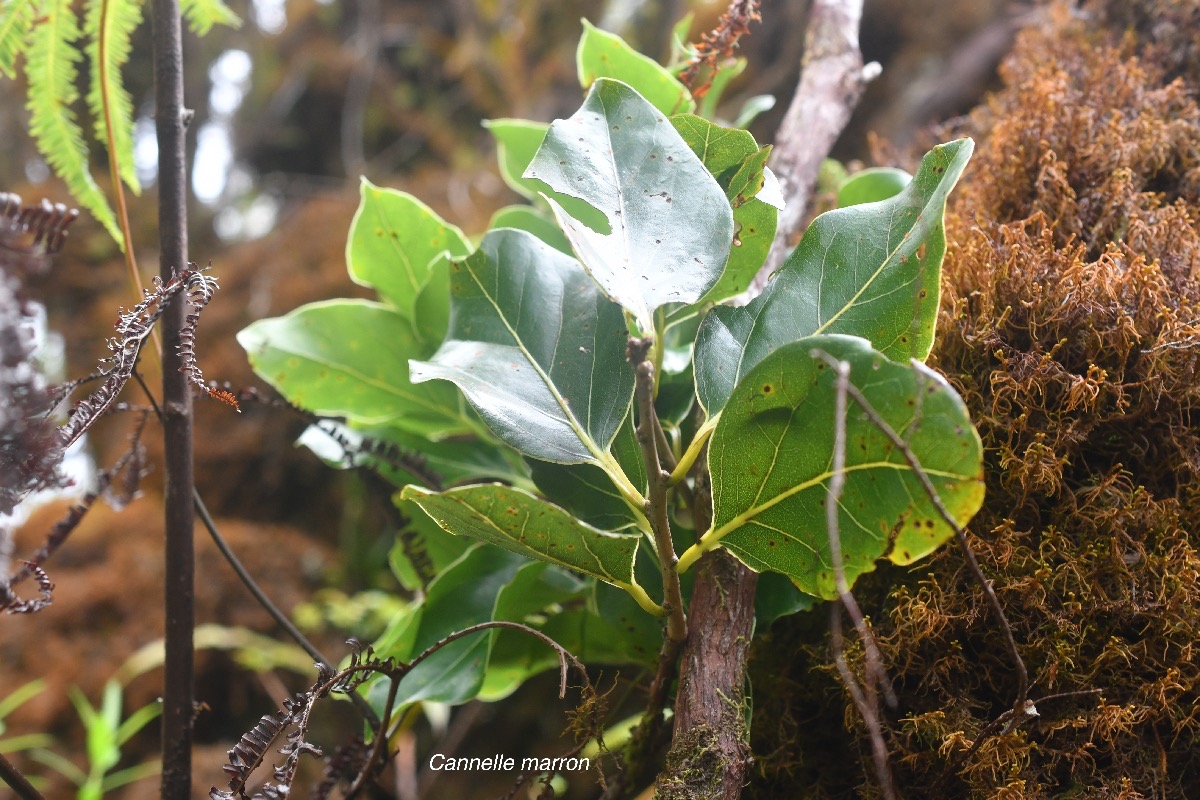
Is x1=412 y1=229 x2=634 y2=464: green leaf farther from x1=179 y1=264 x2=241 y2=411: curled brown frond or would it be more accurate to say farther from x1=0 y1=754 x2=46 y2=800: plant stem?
x1=0 y1=754 x2=46 y2=800: plant stem

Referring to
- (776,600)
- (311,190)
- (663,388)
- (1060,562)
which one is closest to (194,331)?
(663,388)

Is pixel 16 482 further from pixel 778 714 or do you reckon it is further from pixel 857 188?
pixel 857 188

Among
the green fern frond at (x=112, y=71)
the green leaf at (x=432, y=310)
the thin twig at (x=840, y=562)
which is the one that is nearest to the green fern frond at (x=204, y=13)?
the green fern frond at (x=112, y=71)

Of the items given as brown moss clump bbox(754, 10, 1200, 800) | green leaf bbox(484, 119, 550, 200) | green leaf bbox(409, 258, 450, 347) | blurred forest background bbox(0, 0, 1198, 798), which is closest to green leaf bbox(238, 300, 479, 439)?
green leaf bbox(409, 258, 450, 347)

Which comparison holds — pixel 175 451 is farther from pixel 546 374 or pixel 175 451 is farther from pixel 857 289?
pixel 857 289

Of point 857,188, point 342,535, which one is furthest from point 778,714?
point 342,535
